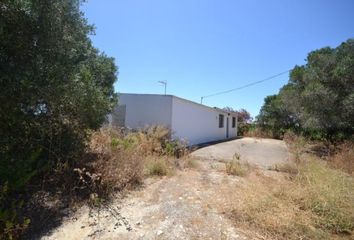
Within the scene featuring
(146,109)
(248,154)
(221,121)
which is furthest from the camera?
(221,121)

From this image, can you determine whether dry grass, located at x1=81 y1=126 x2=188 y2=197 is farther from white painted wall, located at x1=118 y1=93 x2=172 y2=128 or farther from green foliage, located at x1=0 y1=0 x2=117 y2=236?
white painted wall, located at x1=118 y1=93 x2=172 y2=128

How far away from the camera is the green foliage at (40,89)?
4.22 metres

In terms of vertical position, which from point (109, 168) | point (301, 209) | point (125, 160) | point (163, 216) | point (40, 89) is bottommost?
point (163, 216)

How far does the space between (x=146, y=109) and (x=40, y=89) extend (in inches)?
356

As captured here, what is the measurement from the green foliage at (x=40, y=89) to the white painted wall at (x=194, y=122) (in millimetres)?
6790

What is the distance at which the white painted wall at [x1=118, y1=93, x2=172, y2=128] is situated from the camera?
1276 centimetres

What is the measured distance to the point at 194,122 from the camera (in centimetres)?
1552

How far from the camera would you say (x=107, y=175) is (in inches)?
220

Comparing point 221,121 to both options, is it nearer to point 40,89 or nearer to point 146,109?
point 146,109

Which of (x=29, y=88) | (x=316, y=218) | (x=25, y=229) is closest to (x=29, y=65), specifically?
(x=29, y=88)

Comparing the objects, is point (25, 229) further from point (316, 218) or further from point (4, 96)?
point (316, 218)

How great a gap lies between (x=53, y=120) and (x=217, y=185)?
3869mm

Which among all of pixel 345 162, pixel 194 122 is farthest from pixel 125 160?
pixel 194 122

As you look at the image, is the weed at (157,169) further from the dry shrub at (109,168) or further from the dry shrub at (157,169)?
the dry shrub at (109,168)
